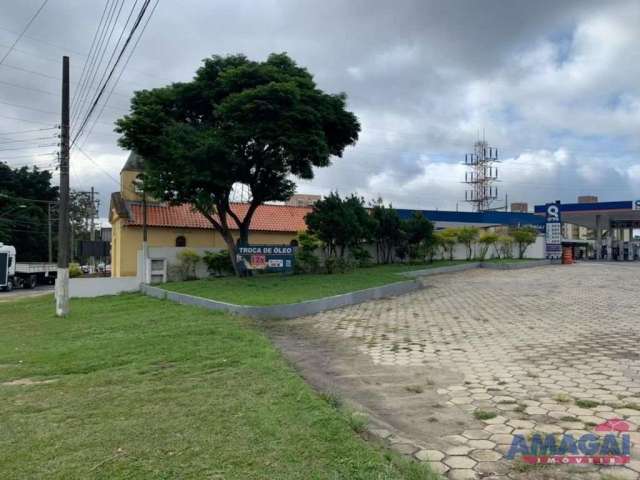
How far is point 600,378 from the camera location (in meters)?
5.43

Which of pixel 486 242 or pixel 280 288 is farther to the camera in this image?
pixel 486 242

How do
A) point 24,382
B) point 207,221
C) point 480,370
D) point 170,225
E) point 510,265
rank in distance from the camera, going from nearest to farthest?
point 480,370
point 24,382
point 510,265
point 170,225
point 207,221

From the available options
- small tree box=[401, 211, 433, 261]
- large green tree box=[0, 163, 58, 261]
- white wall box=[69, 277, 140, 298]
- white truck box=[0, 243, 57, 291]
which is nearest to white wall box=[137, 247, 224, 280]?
white wall box=[69, 277, 140, 298]

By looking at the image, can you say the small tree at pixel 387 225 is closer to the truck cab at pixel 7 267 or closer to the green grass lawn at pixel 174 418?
the green grass lawn at pixel 174 418

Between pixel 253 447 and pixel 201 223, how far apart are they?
27985 mm

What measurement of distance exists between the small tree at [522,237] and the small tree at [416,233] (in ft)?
21.9

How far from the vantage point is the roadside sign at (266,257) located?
19.6 metres

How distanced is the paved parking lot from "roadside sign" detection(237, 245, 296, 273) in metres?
7.67

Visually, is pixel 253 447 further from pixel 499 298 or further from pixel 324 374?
pixel 499 298

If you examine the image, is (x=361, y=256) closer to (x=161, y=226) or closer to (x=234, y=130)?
(x=234, y=130)

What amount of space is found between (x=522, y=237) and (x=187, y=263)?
774 inches

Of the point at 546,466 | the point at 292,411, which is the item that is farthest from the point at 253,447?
the point at 546,466

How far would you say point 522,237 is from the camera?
29.5 meters

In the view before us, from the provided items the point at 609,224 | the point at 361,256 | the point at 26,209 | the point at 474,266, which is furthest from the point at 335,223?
the point at 26,209
